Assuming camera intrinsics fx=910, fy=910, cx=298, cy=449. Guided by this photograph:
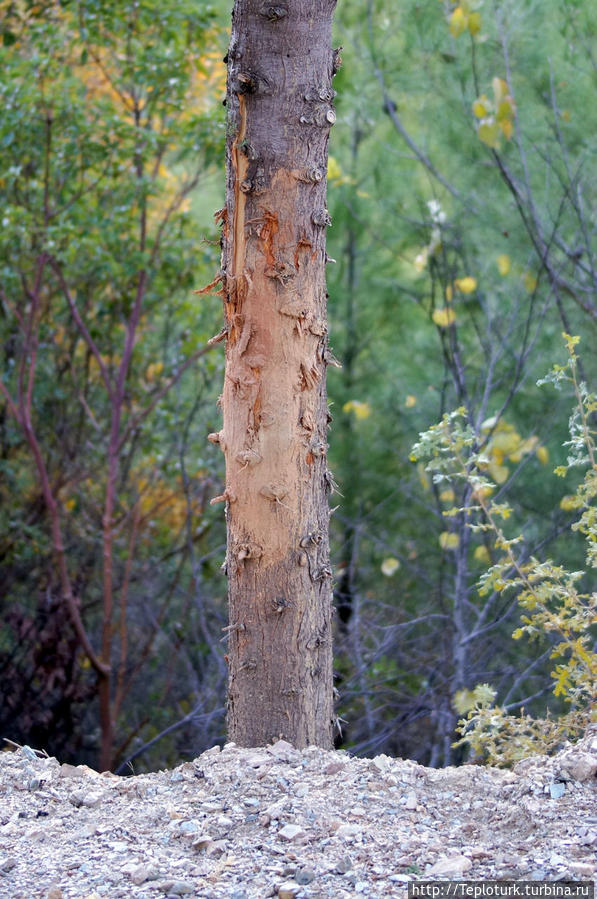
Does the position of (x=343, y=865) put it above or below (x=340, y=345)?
below

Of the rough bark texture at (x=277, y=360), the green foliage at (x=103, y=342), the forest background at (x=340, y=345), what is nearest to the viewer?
the rough bark texture at (x=277, y=360)

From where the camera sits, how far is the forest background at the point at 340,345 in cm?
490

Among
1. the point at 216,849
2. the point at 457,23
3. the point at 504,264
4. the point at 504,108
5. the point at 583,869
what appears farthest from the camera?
the point at 504,264

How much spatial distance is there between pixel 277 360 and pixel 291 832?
3.54 ft

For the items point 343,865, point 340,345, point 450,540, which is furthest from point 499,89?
point 340,345

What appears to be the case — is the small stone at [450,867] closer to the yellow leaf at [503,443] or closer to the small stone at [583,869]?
the small stone at [583,869]

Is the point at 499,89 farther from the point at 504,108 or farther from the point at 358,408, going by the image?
the point at 358,408

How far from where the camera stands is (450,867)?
1.62 metres

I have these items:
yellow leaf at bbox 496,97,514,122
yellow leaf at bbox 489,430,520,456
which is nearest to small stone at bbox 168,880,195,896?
yellow leaf at bbox 496,97,514,122

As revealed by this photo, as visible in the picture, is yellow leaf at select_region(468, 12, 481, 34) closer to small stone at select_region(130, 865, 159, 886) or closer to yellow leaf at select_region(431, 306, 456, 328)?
yellow leaf at select_region(431, 306, 456, 328)

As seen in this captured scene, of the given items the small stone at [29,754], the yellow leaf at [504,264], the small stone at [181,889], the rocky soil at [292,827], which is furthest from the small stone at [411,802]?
the yellow leaf at [504,264]

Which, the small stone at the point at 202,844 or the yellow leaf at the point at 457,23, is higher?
the yellow leaf at the point at 457,23

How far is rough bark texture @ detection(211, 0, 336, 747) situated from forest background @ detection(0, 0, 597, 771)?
5.45ft

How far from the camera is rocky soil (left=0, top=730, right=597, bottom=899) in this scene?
1.64 meters
